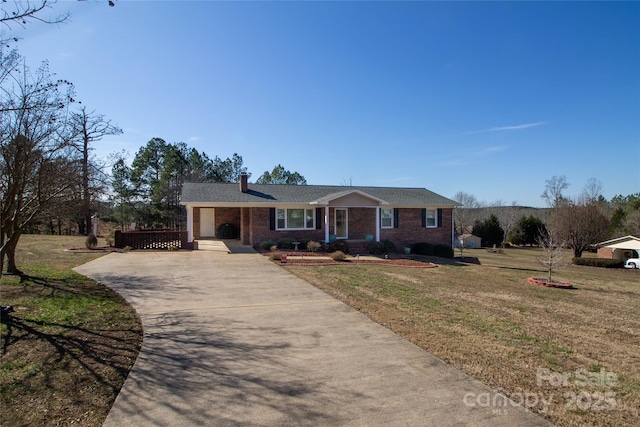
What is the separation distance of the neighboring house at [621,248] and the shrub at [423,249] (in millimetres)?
17263

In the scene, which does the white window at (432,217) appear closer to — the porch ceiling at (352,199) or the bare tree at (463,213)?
the porch ceiling at (352,199)

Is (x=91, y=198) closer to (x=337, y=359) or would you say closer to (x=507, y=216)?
(x=337, y=359)

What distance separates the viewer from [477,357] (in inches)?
193

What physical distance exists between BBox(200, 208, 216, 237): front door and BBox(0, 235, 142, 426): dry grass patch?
16099 mm

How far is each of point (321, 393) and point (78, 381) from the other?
2.63 metres

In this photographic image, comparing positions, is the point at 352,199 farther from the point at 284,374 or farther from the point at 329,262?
the point at 284,374

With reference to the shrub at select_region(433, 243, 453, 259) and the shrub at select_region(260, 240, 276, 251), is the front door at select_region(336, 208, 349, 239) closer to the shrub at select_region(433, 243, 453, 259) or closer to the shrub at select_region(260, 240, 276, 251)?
the shrub at select_region(260, 240, 276, 251)

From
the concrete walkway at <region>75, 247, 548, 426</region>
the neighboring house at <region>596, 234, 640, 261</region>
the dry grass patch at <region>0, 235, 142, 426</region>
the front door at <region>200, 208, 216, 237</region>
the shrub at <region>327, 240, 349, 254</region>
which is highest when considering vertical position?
the front door at <region>200, 208, 216, 237</region>

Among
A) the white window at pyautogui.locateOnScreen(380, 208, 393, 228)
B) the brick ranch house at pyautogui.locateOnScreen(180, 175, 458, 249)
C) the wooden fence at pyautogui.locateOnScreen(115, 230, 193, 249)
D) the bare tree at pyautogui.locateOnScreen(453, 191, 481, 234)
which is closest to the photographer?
the wooden fence at pyautogui.locateOnScreen(115, 230, 193, 249)

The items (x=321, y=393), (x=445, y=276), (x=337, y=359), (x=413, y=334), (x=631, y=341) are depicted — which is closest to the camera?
(x=321, y=393)

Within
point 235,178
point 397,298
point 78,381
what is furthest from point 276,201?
point 235,178

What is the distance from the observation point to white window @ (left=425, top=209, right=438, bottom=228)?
78.3ft

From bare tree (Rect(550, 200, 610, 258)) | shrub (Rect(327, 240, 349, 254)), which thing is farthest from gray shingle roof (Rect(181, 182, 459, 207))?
bare tree (Rect(550, 200, 610, 258))

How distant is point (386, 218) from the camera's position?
75.2 feet
